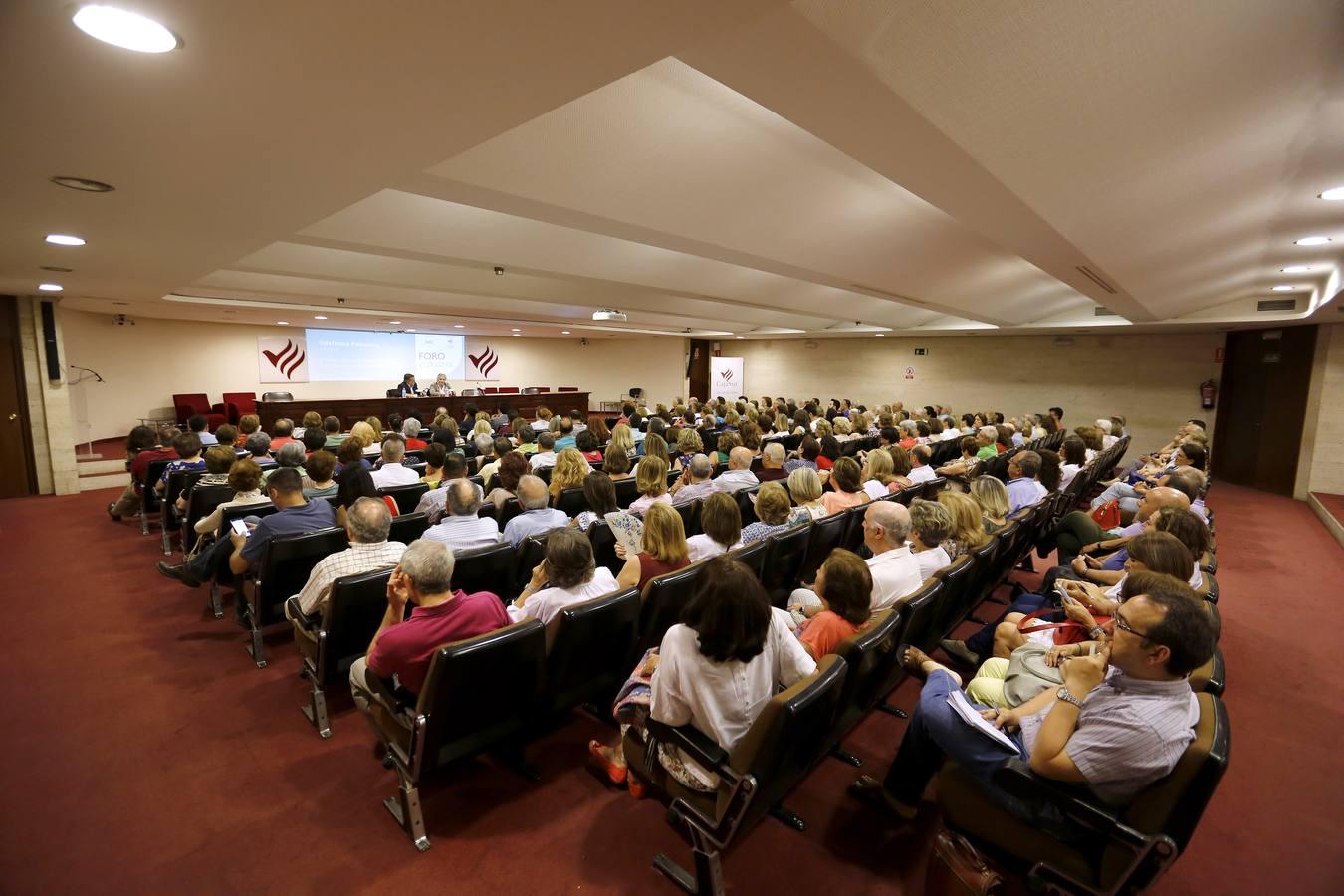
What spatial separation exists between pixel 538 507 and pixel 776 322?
10.6 meters

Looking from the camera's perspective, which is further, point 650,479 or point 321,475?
point 321,475

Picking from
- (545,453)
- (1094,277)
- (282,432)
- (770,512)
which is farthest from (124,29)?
(1094,277)

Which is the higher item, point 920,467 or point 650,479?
point 650,479

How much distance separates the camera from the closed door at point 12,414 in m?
7.46

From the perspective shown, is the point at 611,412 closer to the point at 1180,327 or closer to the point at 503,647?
the point at 1180,327

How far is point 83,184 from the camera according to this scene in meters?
2.82

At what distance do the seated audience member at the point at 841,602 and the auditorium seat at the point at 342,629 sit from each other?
6.45ft

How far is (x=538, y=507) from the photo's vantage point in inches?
143

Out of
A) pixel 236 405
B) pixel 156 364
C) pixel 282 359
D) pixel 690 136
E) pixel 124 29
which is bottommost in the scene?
pixel 236 405

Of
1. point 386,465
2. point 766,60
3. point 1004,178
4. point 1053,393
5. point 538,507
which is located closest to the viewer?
point 766,60

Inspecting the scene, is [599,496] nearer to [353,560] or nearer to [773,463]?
[353,560]

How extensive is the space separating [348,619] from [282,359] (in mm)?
14103

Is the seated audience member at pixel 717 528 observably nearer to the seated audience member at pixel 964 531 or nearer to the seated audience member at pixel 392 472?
the seated audience member at pixel 964 531

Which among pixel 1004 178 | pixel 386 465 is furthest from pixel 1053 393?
pixel 386 465
